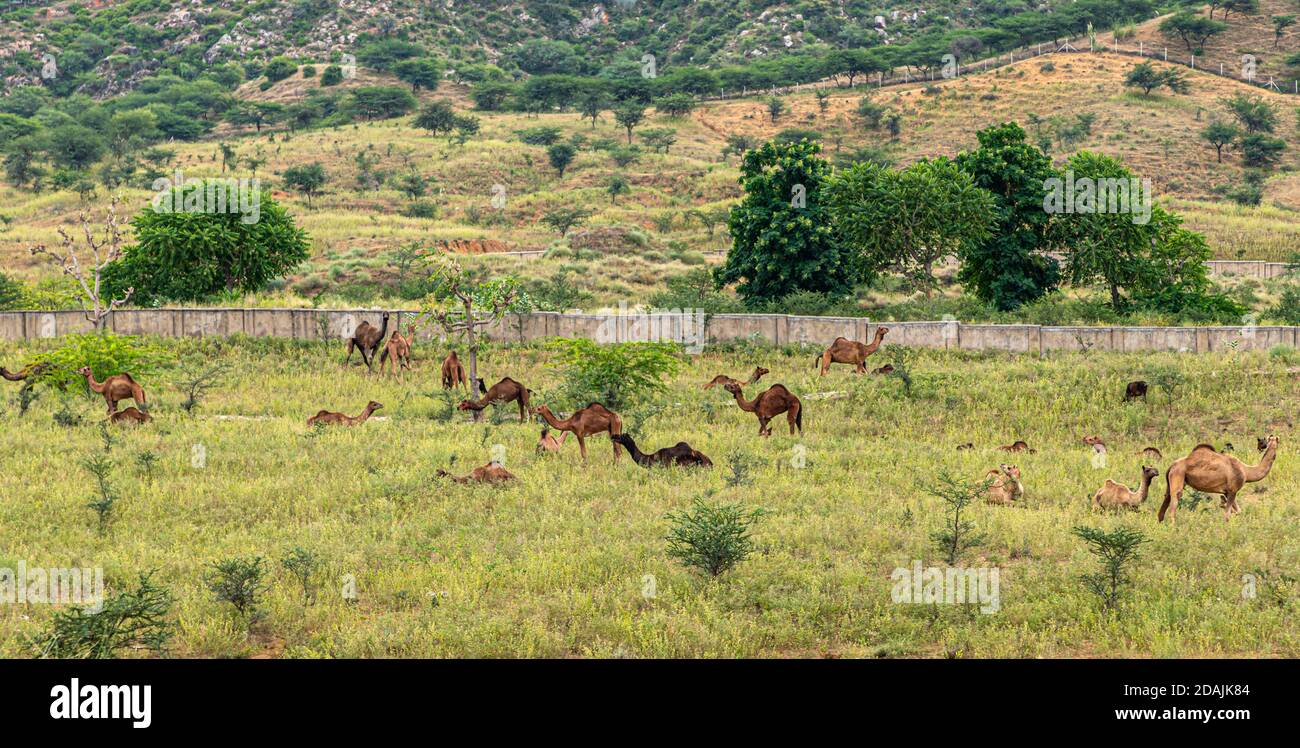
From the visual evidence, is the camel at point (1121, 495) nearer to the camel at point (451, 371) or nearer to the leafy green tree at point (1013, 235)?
the camel at point (451, 371)

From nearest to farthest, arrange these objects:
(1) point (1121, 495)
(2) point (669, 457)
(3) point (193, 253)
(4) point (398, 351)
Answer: (1) point (1121, 495) < (2) point (669, 457) < (4) point (398, 351) < (3) point (193, 253)

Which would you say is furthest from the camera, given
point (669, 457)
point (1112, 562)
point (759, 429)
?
point (759, 429)

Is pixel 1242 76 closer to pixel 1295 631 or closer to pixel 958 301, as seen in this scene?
pixel 958 301

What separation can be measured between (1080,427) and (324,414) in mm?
13979

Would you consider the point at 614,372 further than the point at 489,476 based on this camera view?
Yes

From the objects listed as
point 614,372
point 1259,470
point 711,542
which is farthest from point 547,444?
point 1259,470

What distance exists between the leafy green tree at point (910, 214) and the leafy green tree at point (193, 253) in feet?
60.0


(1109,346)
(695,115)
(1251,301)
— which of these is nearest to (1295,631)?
(1109,346)

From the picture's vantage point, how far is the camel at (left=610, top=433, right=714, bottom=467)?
60.4 ft

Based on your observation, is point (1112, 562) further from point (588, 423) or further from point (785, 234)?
point (785, 234)

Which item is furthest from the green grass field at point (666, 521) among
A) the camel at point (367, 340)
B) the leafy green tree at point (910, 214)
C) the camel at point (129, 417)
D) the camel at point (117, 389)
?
the leafy green tree at point (910, 214)

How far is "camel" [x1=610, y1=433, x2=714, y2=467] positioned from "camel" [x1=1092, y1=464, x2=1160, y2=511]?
5.65 m

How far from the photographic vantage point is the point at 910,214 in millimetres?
35969

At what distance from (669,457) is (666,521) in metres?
3.27
